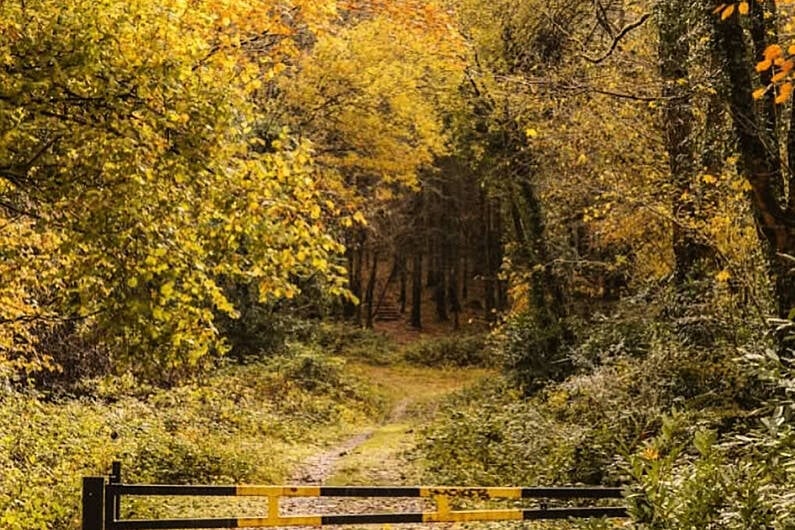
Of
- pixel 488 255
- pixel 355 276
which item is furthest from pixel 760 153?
pixel 488 255

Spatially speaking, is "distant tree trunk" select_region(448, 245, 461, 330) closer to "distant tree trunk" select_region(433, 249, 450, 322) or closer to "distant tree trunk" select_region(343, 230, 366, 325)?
"distant tree trunk" select_region(433, 249, 450, 322)

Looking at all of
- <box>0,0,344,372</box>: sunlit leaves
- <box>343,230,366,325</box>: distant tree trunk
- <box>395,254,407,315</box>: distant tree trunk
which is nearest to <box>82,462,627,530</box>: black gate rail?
<box>0,0,344,372</box>: sunlit leaves

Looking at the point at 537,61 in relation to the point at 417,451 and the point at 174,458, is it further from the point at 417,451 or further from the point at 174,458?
the point at 174,458

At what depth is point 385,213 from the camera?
95.0 ft

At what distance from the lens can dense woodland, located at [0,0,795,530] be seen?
5352 millimetres

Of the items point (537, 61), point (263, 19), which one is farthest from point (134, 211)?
point (537, 61)

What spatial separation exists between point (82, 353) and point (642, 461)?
12.7 meters

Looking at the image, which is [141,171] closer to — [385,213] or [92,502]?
[92,502]

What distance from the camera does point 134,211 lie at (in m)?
5.37

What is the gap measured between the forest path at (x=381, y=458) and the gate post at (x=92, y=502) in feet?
13.6

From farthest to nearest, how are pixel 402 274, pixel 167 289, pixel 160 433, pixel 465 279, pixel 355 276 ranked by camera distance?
pixel 465 279
pixel 402 274
pixel 355 276
pixel 160 433
pixel 167 289

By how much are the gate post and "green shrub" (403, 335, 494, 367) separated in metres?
25.7

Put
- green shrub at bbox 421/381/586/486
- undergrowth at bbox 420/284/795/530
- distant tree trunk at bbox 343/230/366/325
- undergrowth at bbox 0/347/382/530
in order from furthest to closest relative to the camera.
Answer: distant tree trunk at bbox 343/230/366/325 < green shrub at bbox 421/381/586/486 < undergrowth at bbox 0/347/382/530 < undergrowth at bbox 420/284/795/530

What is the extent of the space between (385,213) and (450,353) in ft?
21.6
